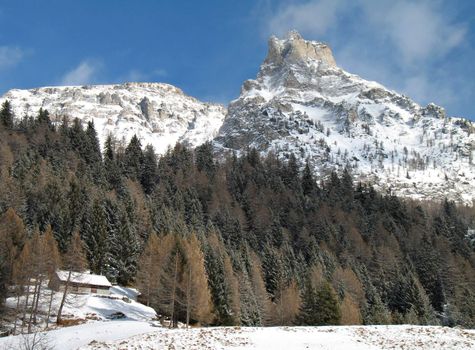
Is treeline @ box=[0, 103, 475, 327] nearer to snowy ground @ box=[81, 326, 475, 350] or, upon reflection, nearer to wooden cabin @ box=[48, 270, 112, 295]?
wooden cabin @ box=[48, 270, 112, 295]

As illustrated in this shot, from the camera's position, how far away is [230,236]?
97125mm

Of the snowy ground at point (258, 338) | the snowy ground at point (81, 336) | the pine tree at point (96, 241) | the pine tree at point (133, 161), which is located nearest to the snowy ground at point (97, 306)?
the pine tree at point (96, 241)

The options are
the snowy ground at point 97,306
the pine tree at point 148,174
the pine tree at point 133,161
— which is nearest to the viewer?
the snowy ground at point 97,306

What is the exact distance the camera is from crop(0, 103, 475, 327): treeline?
2267 inches

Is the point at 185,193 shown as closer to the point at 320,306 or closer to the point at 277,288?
the point at 277,288

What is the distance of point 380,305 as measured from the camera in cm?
7269

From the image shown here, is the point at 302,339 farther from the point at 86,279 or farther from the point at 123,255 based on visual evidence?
the point at 123,255

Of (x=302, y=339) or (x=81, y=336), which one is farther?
(x=81, y=336)

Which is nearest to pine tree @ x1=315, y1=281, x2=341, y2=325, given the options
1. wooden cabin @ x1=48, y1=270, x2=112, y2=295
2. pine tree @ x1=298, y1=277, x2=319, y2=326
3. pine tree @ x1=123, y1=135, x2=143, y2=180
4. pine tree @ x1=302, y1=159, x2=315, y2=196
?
pine tree @ x1=298, y1=277, x2=319, y2=326

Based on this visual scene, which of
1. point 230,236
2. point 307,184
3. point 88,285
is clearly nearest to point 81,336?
point 88,285

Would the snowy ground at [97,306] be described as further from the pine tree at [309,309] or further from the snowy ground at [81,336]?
the pine tree at [309,309]

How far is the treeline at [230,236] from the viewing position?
5759cm

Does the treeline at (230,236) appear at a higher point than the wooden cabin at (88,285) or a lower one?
higher

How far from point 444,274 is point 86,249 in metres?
68.4
